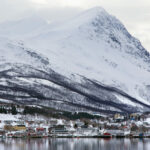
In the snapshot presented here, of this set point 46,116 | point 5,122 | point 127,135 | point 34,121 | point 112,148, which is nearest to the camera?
point 112,148

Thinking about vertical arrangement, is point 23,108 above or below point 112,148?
above

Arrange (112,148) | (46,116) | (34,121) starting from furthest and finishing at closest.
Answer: (46,116) < (34,121) < (112,148)

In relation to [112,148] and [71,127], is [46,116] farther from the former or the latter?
[112,148]

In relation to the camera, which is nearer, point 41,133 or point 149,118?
point 41,133

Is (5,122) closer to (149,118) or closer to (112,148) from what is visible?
Result: (149,118)

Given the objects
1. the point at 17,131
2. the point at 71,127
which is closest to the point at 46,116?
the point at 71,127

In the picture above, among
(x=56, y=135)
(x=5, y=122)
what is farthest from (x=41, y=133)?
(x=5, y=122)
